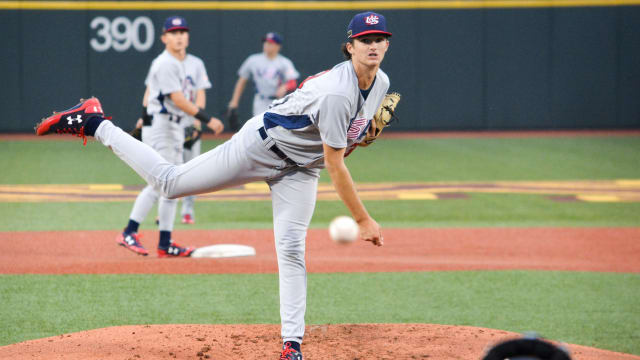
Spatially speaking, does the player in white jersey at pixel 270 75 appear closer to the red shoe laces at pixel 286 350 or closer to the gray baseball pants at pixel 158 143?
the gray baseball pants at pixel 158 143

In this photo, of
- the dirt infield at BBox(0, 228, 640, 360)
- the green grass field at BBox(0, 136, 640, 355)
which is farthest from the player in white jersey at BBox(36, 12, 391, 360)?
the green grass field at BBox(0, 136, 640, 355)

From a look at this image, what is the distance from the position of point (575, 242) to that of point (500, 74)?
12307 mm

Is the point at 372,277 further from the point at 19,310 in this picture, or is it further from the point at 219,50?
the point at 219,50

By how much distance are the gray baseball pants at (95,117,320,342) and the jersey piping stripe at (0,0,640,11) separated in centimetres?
1546

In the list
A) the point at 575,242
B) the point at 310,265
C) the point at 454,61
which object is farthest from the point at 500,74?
the point at 310,265

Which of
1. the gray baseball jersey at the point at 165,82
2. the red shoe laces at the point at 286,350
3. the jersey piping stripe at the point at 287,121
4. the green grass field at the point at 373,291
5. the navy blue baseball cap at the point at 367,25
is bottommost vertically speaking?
the green grass field at the point at 373,291

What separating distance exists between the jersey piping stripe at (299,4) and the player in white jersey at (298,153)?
15.2 meters

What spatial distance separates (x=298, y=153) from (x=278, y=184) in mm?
257

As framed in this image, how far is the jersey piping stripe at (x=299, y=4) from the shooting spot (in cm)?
1942

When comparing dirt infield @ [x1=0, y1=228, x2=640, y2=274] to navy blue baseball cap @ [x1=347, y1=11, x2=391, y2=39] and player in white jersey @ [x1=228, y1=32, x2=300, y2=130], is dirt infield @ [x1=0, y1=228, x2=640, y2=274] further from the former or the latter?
player in white jersey @ [x1=228, y1=32, x2=300, y2=130]

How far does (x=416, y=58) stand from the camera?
20438 mm

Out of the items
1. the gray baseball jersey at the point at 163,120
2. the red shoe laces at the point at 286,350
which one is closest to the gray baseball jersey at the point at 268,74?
the gray baseball jersey at the point at 163,120

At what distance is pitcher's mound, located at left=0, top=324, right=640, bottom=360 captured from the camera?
4.80 meters

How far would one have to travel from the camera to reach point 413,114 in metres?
20.6
